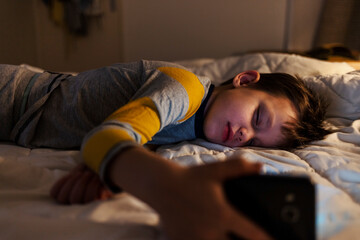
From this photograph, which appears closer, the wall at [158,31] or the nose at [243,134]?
the nose at [243,134]

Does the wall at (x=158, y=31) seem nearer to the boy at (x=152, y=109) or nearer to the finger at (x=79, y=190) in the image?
the boy at (x=152, y=109)

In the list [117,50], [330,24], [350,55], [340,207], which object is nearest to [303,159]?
[340,207]

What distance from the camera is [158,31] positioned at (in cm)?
316

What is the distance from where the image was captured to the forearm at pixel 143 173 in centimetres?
46

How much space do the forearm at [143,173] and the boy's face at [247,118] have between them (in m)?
0.46

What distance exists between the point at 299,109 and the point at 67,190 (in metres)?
0.73

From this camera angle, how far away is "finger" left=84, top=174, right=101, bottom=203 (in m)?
0.59

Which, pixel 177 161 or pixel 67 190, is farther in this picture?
pixel 177 161

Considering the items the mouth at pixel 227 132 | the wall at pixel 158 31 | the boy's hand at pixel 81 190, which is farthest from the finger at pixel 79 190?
the wall at pixel 158 31

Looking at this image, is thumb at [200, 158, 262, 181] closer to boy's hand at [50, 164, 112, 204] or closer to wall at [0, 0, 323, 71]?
boy's hand at [50, 164, 112, 204]

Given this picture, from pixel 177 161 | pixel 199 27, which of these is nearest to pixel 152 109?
pixel 177 161

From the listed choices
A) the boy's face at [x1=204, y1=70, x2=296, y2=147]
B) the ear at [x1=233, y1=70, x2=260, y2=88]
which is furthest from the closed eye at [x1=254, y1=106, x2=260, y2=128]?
the ear at [x1=233, y1=70, x2=260, y2=88]

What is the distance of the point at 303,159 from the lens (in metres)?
0.92

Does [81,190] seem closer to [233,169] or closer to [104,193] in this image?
[104,193]
